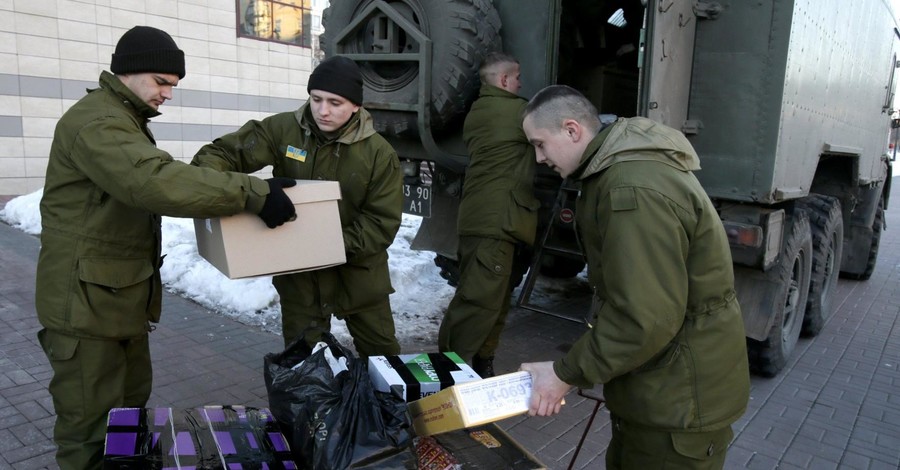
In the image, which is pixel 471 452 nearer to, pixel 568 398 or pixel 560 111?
pixel 560 111

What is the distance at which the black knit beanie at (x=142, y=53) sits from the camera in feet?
7.64

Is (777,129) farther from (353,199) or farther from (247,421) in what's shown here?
(247,421)

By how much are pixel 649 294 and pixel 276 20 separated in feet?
45.3

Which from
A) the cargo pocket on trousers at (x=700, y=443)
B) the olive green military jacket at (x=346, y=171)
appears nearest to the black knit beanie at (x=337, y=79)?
the olive green military jacket at (x=346, y=171)

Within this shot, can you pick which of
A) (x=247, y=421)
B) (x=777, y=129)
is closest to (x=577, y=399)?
(x=777, y=129)

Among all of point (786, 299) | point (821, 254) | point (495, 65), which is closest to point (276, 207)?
point (495, 65)

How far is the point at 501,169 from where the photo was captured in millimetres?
3742

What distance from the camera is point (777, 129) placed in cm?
363

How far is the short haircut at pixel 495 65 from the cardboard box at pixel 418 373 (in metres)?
1.87

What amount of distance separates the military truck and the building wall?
8315 mm

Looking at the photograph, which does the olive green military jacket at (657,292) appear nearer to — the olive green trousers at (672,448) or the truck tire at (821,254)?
the olive green trousers at (672,448)

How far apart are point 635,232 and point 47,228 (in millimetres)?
2060

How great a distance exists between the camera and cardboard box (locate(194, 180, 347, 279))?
2295 mm

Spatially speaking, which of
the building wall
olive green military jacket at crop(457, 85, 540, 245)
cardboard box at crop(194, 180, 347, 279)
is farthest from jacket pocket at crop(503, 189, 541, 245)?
the building wall
